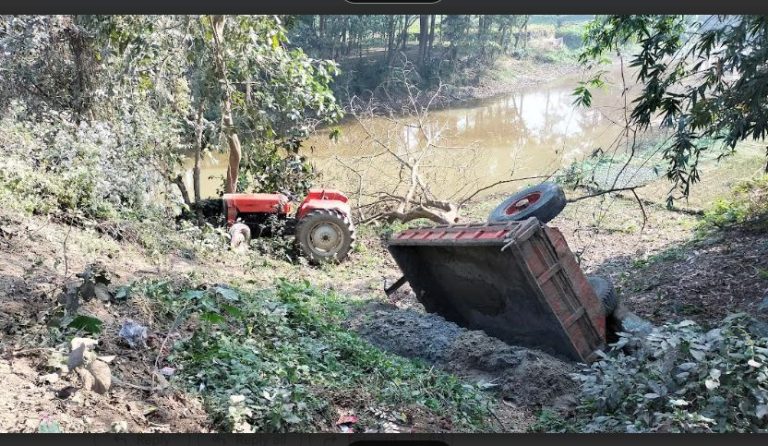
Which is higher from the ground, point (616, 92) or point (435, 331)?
point (616, 92)

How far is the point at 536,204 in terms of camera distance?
16.9 feet

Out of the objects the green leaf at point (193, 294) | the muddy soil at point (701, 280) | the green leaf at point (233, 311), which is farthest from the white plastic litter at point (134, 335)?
the muddy soil at point (701, 280)

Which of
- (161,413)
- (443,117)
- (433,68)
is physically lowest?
(161,413)

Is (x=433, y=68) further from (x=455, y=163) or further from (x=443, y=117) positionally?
(x=455, y=163)

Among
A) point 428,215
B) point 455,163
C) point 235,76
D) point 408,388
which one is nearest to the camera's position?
point 408,388

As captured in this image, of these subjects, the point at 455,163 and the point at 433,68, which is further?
the point at 455,163

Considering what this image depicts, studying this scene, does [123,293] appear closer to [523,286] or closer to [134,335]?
[134,335]

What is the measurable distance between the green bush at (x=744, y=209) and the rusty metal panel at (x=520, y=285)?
35.5 inches

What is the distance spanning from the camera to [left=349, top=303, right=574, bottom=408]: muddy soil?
4.49 meters

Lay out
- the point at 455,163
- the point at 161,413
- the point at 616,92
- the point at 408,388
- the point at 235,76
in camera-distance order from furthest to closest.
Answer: the point at 455,163 → the point at 616,92 → the point at 235,76 → the point at 408,388 → the point at 161,413

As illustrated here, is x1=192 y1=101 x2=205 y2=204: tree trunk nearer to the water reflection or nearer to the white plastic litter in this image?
the water reflection

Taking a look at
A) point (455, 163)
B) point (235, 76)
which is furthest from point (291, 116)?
point (455, 163)

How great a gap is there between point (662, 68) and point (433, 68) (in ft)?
4.75

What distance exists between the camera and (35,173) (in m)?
4.99
